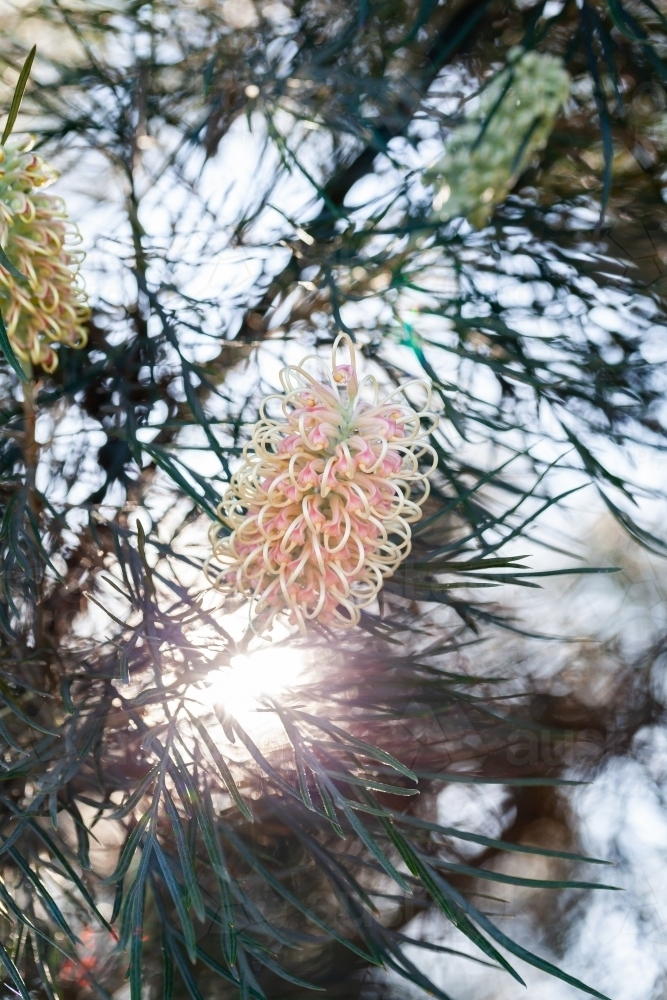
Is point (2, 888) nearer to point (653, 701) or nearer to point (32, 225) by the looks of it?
point (32, 225)

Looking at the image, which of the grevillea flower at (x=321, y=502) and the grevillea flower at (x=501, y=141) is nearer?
the grevillea flower at (x=321, y=502)

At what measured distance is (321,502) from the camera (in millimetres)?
537

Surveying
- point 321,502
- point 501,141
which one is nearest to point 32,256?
point 321,502

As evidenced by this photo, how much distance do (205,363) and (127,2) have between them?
1.32 ft

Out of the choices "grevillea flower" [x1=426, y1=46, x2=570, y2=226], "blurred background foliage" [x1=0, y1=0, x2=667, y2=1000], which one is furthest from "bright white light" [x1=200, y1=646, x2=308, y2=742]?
"grevillea flower" [x1=426, y1=46, x2=570, y2=226]

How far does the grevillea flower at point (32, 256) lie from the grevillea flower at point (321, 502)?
0.21 metres

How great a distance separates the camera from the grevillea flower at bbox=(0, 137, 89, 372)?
0.59m

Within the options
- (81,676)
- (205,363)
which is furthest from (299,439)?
(205,363)

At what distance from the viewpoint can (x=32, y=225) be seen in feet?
2.04

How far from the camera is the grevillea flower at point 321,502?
526 mm

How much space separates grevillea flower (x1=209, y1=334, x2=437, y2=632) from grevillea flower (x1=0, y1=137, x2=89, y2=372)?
211mm

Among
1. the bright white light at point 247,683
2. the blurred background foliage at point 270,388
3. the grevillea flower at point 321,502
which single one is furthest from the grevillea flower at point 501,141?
the bright white light at point 247,683

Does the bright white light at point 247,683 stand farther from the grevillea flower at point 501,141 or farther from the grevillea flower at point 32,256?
the grevillea flower at point 501,141

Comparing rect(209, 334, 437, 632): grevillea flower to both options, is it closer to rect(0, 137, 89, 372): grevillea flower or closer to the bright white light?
the bright white light
